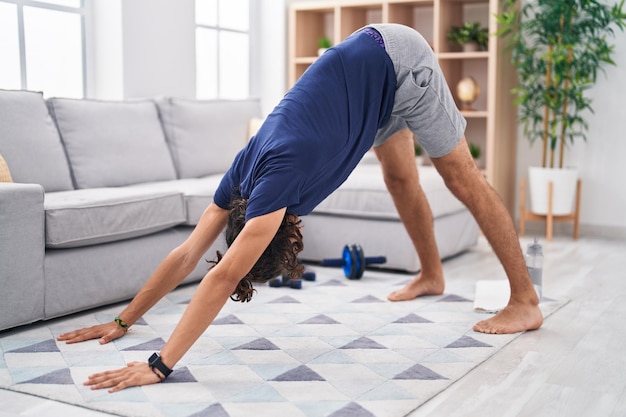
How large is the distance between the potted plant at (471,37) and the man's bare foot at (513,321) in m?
2.81

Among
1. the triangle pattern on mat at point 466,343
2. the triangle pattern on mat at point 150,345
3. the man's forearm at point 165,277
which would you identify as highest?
the man's forearm at point 165,277

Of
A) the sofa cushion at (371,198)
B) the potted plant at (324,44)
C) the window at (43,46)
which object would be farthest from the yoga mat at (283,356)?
the potted plant at (324,44)

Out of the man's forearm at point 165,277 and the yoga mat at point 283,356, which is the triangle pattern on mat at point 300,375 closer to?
the yoga mat at point 283,356

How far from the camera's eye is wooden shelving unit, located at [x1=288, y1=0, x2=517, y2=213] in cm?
521

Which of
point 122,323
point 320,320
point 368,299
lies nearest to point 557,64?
point 368,299

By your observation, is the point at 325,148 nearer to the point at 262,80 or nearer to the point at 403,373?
the point at 403,373

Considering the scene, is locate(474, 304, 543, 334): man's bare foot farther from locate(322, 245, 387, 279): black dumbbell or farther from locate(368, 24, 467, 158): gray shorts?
locate(322, 245, 387, 279): black dumbbell

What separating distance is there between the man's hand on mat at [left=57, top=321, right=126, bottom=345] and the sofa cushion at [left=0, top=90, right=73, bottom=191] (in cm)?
94

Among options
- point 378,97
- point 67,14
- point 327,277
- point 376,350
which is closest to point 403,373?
point 376,350

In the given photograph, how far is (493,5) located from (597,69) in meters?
0.81

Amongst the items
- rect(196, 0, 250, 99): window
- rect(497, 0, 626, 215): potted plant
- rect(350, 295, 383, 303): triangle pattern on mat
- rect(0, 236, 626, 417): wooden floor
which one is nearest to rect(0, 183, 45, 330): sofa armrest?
rect(0, 236, 626, 417): wooden floor

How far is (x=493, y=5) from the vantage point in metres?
5.14

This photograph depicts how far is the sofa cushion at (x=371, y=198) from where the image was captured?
13.1ft

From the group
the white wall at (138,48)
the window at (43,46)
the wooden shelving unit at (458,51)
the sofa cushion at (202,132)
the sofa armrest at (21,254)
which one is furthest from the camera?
the wooden shelving unit at (458,51)
